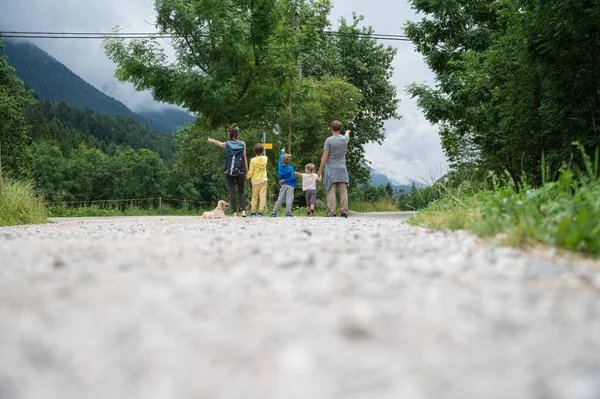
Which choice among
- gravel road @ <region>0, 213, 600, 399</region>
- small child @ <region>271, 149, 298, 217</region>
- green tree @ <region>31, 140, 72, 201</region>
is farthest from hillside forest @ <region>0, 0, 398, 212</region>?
green tree @ <region>31, 140, 72, 201</region>

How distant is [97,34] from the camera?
85.2 ft

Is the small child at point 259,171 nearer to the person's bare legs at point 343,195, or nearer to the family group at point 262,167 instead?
the family group at point 262,167

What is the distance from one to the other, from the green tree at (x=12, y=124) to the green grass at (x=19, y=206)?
21.8 m

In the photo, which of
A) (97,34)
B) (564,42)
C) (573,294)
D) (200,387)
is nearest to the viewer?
(200,387)

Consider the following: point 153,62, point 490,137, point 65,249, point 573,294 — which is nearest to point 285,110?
point 153,62

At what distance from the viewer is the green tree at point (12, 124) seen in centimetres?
3167

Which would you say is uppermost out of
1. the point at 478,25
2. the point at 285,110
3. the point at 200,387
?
the point at 478,25

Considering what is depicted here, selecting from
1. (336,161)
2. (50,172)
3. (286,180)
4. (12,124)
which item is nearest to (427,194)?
(336,161)

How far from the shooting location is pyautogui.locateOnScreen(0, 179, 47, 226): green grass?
35.6ft

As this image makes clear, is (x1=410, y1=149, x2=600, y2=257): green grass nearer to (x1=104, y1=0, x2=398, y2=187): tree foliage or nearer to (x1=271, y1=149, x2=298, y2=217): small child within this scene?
(x1=271, y1=149, x2=298, y2=217): small child

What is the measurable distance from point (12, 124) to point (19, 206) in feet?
85.3

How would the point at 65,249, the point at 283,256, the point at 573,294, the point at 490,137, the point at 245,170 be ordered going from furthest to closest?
the point at 490,137
the point at 245,170
the point at 65,249
the point at 283,256
the point at 573,294

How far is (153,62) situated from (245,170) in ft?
44.3

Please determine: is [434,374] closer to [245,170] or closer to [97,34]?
[245,170]
